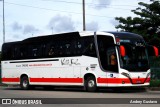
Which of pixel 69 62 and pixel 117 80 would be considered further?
pixel 69 62

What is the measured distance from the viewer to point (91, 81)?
24734 mm

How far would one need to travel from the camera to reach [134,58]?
23.6 metres

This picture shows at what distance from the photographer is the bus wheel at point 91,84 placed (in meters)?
24.5

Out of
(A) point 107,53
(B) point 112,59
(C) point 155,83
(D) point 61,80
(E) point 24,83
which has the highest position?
(A) point 107,53

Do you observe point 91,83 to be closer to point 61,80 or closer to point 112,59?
point 112,59

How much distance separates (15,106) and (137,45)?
34.0 feet

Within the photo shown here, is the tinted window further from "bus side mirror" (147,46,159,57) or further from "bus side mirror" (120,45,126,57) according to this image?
"bus side mirror" (147,46,159,57)

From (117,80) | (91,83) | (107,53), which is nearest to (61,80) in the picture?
(91,83)

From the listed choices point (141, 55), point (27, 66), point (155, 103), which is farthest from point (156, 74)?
point (155, 103)

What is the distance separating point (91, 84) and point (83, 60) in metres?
1.48

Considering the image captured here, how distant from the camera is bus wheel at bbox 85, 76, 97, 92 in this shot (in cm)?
2450

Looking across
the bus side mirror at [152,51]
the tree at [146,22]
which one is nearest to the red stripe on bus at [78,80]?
the bus side mirror at [152,51]

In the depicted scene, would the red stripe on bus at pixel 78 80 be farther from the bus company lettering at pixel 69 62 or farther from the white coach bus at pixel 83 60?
the bus company lettering at pixel 69 62

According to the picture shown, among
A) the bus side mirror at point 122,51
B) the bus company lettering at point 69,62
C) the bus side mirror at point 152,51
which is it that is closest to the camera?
the bus side mirror at point 122,51
